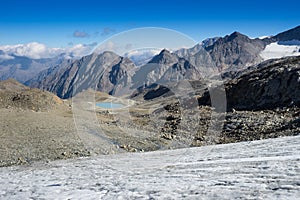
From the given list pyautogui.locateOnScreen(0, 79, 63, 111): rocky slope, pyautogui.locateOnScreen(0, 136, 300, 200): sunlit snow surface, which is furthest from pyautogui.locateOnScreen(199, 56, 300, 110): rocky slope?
pyautogui.locateOnScreen(0, 79, 63, 111): rocky slope

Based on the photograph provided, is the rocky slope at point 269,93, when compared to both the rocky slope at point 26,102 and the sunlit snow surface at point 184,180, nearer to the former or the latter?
the sunlit snow surface at point 184,180

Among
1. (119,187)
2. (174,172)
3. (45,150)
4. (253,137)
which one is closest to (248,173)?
(174,172)

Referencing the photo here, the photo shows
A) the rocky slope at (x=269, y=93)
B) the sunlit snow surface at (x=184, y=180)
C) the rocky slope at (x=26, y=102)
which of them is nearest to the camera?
the sunlit snow surface at (x=184, y=180)

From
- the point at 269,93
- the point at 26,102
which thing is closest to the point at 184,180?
the point at 269,93

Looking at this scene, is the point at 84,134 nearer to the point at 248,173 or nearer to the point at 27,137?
the point at 27,137

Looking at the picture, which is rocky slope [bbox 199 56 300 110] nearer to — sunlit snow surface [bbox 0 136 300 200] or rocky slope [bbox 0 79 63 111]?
sunlit snow surface [bbox 0 136 300 200]

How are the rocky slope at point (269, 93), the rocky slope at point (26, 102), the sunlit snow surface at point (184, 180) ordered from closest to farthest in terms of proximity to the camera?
the sunlit snow surface at point (184, 180) < the rocky slope at point (269, 93) < the rocky slope at point (26, 102)

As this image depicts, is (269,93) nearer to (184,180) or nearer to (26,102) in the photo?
(184,180)

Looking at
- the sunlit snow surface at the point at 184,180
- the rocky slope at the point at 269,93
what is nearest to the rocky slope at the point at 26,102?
the rocky slope at the point at 269,93

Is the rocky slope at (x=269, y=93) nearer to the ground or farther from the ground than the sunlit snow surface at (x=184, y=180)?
farther from the ground

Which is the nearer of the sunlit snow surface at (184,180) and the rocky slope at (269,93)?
the sunlit snow surface at (184,180)
